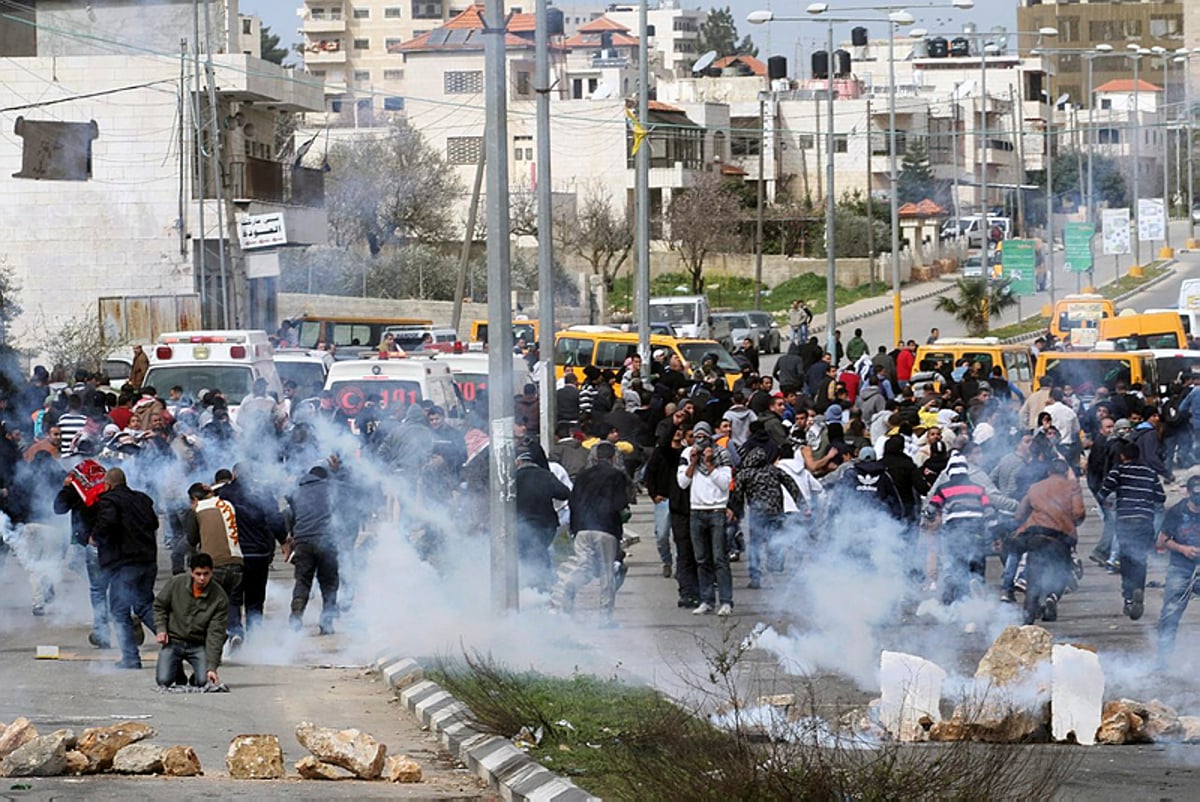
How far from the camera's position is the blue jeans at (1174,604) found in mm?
14008

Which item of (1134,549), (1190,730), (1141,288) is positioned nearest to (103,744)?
(1190,730)

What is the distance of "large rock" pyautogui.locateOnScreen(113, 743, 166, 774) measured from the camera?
10.5m

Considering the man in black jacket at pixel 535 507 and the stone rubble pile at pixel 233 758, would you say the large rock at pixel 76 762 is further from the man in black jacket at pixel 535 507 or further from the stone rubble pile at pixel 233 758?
the man in black jacket at pixel 535 507

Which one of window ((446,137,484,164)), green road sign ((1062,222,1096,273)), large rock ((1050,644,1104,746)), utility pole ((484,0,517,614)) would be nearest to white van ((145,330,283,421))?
utility pole ((484,0,517,614))

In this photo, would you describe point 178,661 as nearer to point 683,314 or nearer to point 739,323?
point 683,314

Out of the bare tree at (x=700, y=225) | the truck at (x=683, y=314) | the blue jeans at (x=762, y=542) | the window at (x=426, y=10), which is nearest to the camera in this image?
the blue jeans at (x=762, y=542)

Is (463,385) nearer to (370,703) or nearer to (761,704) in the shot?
(370,703)

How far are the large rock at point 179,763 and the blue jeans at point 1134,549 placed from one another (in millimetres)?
7933

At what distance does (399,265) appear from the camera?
68688 millimetres

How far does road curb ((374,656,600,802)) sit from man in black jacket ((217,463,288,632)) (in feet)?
5.30

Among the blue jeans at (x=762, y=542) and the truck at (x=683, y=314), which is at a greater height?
the truck at (x=683, y=314)

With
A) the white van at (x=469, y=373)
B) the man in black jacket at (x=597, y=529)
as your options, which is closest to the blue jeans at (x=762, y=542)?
the man in black jacket at (x=597, y=529)

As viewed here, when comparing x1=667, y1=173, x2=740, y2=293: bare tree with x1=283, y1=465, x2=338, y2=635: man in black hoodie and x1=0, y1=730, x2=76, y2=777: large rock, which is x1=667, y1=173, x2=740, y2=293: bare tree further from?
x1=0, y1=730, x2=76, y2=777: large rock

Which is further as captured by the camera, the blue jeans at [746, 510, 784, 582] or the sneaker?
the blue jeans at [746, 510, 784, 582]
